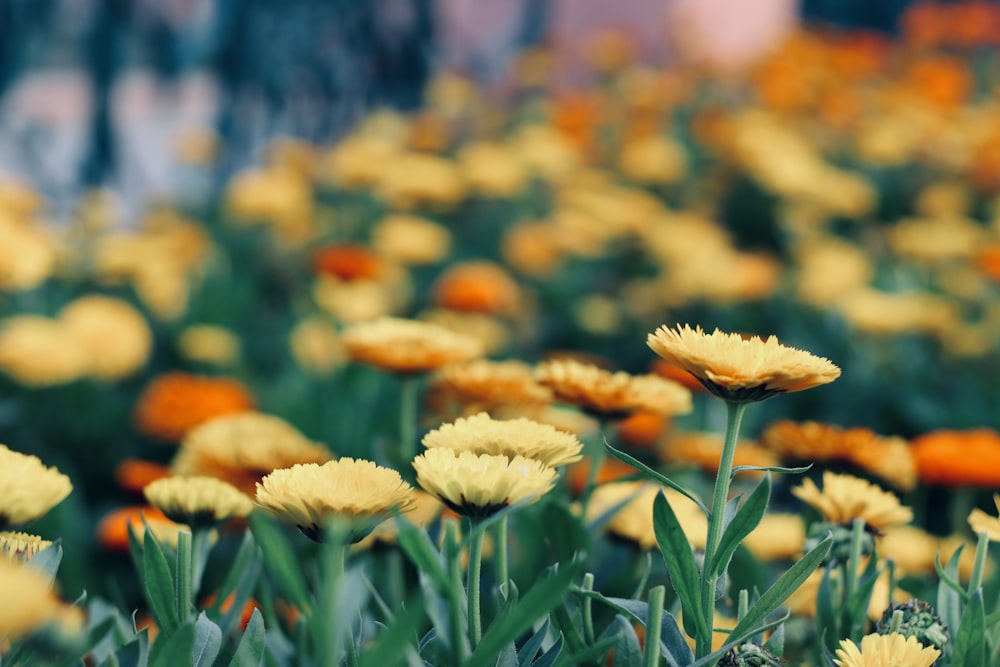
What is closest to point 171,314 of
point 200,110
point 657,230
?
point 657,230

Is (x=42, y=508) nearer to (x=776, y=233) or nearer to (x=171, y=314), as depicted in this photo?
(x=171, y=314)

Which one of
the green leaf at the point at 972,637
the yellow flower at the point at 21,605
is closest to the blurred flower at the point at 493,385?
the green leaf at the point at 972,637

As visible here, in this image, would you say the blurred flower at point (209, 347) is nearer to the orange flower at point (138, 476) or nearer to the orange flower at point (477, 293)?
the orange flower at point (477, 293)

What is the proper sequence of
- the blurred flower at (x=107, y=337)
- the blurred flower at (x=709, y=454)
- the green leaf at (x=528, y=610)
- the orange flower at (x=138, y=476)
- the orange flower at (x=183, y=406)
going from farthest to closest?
the blurred flower at (x=107, y=337) → the orange flower at (x=183, y=406) → the orange flower at (x=138, y=476) → the blurred flower at (x=709, y=454) → the green leaf at (x=528, y=610)

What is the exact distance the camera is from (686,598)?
0.59 m

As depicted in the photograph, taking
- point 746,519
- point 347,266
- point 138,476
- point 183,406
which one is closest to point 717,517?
point 746,519

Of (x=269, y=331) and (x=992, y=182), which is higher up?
(x=992, y=182)

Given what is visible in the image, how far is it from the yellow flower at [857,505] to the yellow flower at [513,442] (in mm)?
237

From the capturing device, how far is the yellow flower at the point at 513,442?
572 millimetres

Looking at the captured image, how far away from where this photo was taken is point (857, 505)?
72 centimetres

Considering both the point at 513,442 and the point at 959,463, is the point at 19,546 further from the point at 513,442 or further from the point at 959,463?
the point at 959,463

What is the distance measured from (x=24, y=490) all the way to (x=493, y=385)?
0.41 meters

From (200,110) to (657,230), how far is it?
202 centimetres

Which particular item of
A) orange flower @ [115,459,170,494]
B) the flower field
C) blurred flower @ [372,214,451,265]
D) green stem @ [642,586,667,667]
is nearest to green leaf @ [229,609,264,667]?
the flower field
